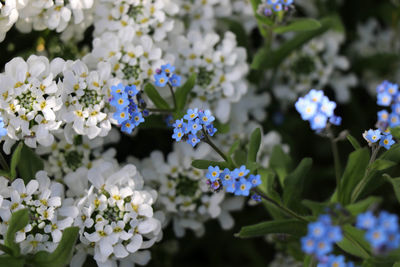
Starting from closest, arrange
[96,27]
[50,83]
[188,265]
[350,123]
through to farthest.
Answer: [50,83], [96,27], [188,265], [350,123]

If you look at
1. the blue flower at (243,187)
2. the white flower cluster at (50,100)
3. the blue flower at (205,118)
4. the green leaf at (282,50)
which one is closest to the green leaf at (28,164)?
the white flower cluster at (50,100)

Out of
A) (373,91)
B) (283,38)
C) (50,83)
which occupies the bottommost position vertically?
(50,83)

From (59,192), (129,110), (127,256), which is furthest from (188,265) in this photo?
(129,110)

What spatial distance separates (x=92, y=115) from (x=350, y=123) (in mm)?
1302

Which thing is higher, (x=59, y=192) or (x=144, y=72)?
(x=144, y=72)

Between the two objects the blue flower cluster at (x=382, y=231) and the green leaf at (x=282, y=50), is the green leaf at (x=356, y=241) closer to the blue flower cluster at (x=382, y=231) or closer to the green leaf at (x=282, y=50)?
the blue flower cluster at (x=382, y=231)

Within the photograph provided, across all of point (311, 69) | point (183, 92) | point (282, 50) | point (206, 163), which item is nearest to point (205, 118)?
point (206, 163)

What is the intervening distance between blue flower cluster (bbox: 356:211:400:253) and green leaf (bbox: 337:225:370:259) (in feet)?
1.17

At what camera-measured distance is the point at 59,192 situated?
1.53 metres

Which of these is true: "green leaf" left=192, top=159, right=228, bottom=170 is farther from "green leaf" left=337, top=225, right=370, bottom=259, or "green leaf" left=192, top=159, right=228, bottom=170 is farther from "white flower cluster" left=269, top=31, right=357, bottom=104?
"white flower cluster" left=269, top=31, right=357, bottom=104

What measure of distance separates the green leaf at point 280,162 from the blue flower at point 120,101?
0.62 metres

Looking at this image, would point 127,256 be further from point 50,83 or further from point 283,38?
point 283,38

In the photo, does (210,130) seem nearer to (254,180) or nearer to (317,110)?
(254,180)

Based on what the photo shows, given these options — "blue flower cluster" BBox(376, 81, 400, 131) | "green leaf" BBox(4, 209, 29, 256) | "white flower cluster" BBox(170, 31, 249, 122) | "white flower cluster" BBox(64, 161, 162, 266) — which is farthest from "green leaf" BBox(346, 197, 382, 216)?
"green leaf" BBox(4, 209, 29, 256)
